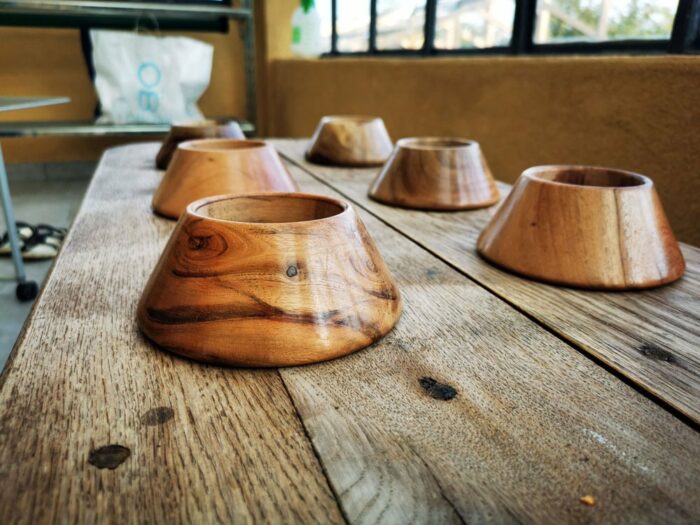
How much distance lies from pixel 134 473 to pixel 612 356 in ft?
1.07

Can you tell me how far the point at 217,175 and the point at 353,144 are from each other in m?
0.49

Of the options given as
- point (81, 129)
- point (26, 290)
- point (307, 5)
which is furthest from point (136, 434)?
point (307, 5)

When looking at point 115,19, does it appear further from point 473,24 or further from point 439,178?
point 439,178

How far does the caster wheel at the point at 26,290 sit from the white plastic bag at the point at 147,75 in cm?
134

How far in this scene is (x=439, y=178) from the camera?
78cm

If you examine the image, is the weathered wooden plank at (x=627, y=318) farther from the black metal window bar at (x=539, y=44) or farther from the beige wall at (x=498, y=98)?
the black metal window bar at (x=539, y=44)

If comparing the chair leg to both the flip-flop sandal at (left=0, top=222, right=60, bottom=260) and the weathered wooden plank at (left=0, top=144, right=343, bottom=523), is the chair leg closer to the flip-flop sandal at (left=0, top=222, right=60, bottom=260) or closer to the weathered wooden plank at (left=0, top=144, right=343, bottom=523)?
the flip-flop sandal at (left=0, top=222, right=60, bottom=260)

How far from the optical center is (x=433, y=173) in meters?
0.78

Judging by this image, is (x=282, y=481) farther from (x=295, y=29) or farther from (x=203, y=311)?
(x=295, y=29)

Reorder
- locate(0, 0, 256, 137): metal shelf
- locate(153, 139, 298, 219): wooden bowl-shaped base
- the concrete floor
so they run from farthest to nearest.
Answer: locate(0, 0, 256, 137): metal shelf, the concrete floor, locate(153, 139, 298, 219): wooden bowl-shaped base

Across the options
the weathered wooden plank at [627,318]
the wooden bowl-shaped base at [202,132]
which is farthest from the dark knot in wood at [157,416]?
the wooden bowl-shaped base at [202,132]

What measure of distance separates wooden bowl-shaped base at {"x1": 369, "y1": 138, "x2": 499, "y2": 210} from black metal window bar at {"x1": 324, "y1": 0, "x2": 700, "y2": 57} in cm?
63

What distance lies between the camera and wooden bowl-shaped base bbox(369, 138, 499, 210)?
0.76 metres

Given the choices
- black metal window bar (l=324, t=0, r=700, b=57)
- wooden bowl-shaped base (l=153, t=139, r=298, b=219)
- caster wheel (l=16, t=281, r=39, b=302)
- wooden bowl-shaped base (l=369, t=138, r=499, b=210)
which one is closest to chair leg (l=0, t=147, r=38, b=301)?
caster wheel (l=16, t=281, r=39, b=302)
